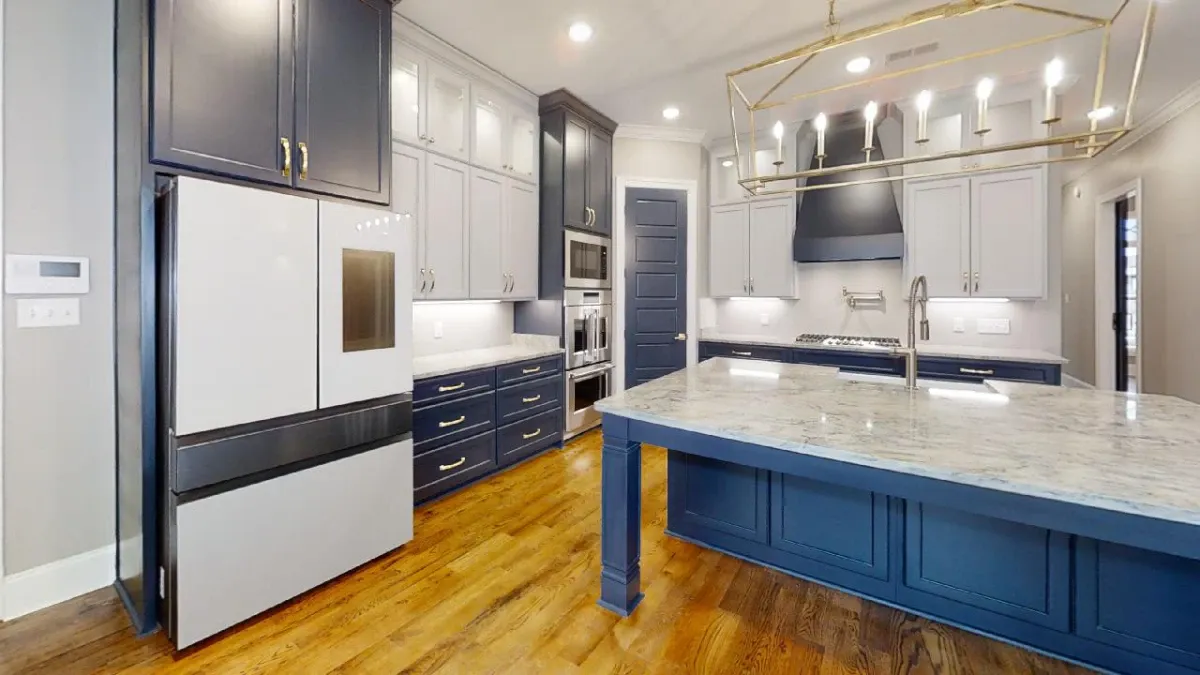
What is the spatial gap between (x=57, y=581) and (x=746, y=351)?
4.59m

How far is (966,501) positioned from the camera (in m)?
1.33

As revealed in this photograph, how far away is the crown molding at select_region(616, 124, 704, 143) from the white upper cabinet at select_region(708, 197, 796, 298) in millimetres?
749

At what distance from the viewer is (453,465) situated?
314 cm

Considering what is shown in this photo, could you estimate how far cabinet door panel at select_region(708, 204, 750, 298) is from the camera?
493cm

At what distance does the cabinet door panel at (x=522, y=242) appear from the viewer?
3.87 meters

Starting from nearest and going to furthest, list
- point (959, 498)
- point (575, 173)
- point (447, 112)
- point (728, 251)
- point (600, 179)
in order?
1. point (959, 498)
2. point (447, 112)
3. point (575, 173)
4. point (600, 179)
5. point (728, 251)

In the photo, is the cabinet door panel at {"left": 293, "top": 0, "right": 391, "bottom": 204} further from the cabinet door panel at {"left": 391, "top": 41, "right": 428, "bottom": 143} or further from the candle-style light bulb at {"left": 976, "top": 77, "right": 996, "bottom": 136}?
the candle-style light bulb at {"left": 976, "top": 77, "right": 996, "bottom": 136}

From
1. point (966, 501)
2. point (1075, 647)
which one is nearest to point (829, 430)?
point (966, 501)

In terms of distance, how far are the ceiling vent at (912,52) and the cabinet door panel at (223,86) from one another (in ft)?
11.6

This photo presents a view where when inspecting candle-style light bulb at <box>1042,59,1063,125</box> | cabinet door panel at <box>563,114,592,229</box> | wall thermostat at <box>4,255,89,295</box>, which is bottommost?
wall thermostat at <box>4,255,89,295</box>

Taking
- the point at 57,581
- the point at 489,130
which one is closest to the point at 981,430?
the point at 489,130

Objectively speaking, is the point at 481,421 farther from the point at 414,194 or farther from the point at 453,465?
the point at 414,194

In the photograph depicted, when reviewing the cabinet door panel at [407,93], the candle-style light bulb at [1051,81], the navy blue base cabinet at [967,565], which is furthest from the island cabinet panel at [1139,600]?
the cabinet door panel at [407,93]

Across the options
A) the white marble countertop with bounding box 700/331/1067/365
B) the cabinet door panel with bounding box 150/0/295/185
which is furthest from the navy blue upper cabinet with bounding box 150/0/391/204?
the white marble countertop with bounding box 700/331/1067/365
